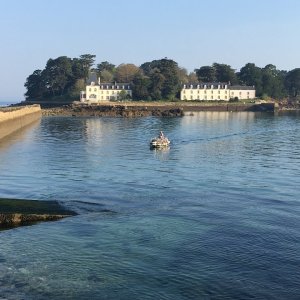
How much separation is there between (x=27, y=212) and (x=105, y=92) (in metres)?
167

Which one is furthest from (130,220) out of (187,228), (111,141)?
(111,141)

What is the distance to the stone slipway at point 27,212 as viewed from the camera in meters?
25.8

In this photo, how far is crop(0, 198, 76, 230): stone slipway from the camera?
84.7 ft

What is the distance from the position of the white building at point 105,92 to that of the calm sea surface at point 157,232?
13897cm

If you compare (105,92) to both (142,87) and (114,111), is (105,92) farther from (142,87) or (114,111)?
(114,111)

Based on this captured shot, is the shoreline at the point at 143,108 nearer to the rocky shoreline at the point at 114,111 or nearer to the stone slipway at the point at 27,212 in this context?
the rocky shoreline at the point at 114,111

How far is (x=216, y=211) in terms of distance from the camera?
29516 mm

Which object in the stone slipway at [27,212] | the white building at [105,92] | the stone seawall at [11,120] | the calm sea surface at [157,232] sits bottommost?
the calm sea surface at [157,232]

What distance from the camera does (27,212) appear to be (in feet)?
88.2

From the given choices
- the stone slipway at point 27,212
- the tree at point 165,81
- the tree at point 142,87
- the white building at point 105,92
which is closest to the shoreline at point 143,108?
the tree at point 142,87

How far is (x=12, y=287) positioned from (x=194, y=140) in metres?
60.4

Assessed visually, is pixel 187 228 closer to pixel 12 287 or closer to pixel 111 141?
pixel 12 287

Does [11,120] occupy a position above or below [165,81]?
below

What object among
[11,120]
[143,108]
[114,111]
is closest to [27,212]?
[11,120]
